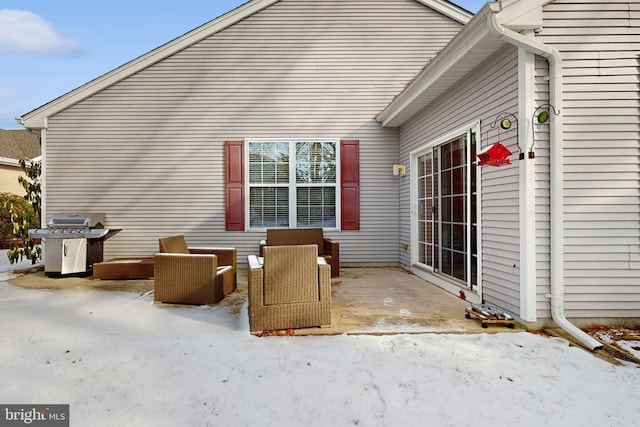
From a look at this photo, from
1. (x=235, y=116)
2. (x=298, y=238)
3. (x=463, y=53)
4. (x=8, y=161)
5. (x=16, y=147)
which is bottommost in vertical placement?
(x=298, y=238)

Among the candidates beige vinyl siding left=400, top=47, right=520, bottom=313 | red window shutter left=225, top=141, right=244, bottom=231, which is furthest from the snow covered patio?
red window shutter left=225, top=141, right=244, bottom=231

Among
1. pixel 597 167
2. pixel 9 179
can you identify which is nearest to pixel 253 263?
pixel 597 167

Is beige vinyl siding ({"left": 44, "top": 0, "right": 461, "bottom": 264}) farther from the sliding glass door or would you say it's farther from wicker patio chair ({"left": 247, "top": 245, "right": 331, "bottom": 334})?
wicker patio chair ({"left": 247, "top": 245, "right": 331, "bottom": 334})

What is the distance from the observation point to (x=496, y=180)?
3502 mm

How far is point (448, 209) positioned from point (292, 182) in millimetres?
2944

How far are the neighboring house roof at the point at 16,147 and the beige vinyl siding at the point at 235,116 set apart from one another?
7.46m

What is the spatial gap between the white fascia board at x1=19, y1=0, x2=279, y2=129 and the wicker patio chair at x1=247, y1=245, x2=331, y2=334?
527 centimetres

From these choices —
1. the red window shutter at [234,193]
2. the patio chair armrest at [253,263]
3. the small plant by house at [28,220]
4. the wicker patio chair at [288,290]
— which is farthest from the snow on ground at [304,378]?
the small plant by house at [28,220]

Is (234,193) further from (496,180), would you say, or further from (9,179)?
(9,179)

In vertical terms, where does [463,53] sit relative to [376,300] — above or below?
above

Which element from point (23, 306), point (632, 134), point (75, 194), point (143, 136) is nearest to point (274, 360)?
point (23, 306)

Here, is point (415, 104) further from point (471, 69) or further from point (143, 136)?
point (143, 136)

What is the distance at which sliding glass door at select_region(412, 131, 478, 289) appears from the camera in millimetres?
4027

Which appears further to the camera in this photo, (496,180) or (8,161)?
(8,161)
